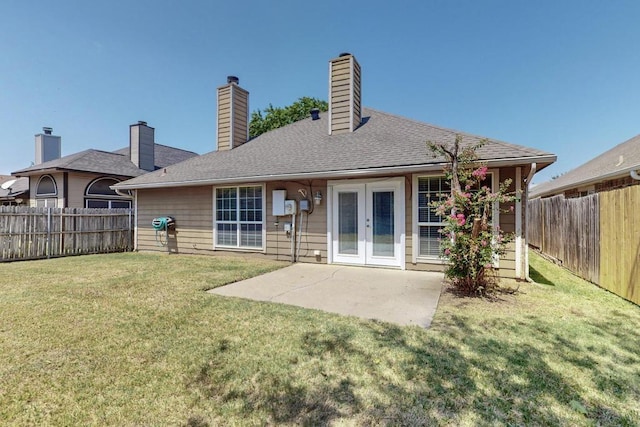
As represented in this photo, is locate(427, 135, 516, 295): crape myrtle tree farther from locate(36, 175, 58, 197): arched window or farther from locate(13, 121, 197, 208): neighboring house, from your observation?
locate(36, 175, 58, 197): arched window

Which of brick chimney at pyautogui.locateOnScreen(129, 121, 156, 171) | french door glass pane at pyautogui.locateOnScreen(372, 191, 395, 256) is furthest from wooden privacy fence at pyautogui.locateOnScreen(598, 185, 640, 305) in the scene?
brick chimney at pyautogui.locateOnScreen(129, 121, 156, 171)

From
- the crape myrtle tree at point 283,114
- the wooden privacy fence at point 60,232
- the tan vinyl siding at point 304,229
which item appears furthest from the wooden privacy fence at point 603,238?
the crape myrtle tree at point 283,114

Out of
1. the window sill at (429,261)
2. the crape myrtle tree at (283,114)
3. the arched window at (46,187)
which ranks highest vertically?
the crape myrtle tree at (283,114)

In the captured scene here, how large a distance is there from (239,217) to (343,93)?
16.3ft

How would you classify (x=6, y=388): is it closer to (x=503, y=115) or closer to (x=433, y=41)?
(x=433, y=41)

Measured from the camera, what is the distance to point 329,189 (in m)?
7.68

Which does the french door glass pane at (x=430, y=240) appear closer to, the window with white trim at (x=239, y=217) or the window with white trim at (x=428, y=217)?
the window with white trim at (x=428, y=217)

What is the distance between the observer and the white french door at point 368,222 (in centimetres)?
695

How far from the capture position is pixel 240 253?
898 centimetres

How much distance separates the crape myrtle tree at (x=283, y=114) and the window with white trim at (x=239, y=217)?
1649 cm

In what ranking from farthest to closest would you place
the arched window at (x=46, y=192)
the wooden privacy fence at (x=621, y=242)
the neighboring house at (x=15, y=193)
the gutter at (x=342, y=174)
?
the neighboring house at (x=15, y=193) → the arched window at (x=46, y=192) → the gutter at (x=342, y=174) → the wooden privacy fence at (x=621, y=242)

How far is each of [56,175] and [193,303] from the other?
14292 mm

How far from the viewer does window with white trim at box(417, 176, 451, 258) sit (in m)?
6.50

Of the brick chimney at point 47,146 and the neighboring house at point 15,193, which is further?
the brick chimney at point 47,146
